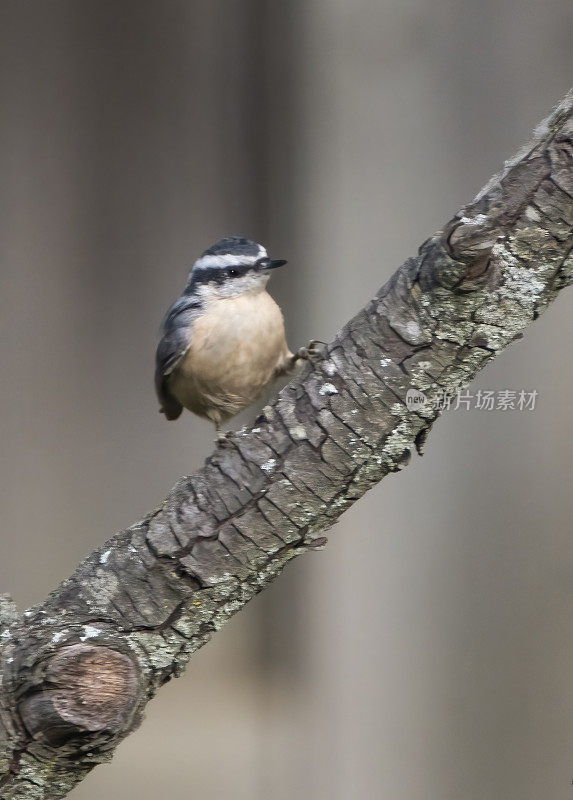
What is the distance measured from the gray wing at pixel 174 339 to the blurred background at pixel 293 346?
0.72 m

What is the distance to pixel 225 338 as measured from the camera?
1.16 meters

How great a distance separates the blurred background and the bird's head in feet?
2.35

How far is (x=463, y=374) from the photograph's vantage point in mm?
758

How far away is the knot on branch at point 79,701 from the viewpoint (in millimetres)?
722

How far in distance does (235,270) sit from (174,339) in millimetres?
144

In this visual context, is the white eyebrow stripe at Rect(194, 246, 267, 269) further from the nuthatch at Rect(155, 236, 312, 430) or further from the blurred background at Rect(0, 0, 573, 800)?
the blurred background at Rect(0, 0, 573, 800)

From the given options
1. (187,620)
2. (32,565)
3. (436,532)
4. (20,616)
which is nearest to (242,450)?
(187,620)

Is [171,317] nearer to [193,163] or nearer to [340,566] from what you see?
[193,163]

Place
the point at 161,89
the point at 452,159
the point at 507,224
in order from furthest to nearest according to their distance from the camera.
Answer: the point at 161,89 < the point at 452,159 < the point at 507,224

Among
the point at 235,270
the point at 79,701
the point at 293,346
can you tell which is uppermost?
the point at 293,346

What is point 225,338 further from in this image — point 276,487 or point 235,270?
point 276,487

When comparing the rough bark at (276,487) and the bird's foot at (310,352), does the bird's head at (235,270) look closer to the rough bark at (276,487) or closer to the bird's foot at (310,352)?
the bird's foot at (310,352)

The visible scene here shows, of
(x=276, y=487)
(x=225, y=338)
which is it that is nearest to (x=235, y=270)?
(x=225, y=338)

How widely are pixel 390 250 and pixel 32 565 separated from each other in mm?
1169
